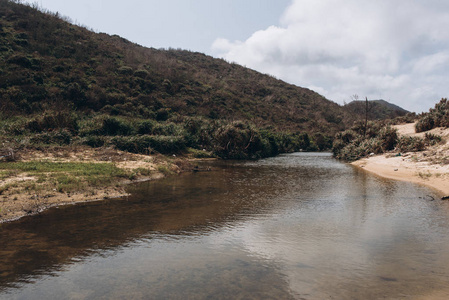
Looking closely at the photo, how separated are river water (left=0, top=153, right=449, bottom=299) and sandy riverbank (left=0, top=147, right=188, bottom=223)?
0.83 m

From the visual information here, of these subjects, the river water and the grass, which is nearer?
the river water

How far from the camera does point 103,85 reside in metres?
58.0

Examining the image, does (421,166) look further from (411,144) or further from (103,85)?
(103,85)

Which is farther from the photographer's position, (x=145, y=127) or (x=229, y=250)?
(x=145, y=127)

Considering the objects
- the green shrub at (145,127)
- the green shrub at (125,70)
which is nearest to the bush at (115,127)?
the green shrub at (145,127)

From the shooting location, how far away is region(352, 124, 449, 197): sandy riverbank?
63.6 feet

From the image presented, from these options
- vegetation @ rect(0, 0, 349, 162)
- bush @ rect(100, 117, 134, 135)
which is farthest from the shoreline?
bush @ rect(100, 117, 134, 135)

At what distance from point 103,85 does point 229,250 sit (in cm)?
5768

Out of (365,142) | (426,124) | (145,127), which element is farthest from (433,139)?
(145,127)

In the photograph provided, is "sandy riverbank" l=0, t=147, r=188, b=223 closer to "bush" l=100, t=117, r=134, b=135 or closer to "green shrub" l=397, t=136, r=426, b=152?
"bush" l=100, t=117, r=134, b=135

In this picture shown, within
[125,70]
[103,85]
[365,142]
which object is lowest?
[365,142]

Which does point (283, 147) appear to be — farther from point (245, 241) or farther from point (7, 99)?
point (245, 241)

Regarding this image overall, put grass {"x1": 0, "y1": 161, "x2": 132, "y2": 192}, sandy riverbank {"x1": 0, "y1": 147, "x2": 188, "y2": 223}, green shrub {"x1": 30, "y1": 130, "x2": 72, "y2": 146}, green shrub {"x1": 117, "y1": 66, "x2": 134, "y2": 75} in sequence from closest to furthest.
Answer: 1. sandy riverbank {"x1": 0, "y1": 147, "x2": 188, "y2": 223}
2. grass {"x1": 0, "y1": 161, "x2": 132, "y2": 192}
3. green shrub {"x1": 30, "y1": 130, "x2": 72, "y2": 146}
4. green shrub {"x1": 117, "y1": 66, "x2": 134, "y2": 75}

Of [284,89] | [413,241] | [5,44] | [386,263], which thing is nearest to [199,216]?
[386,263]
